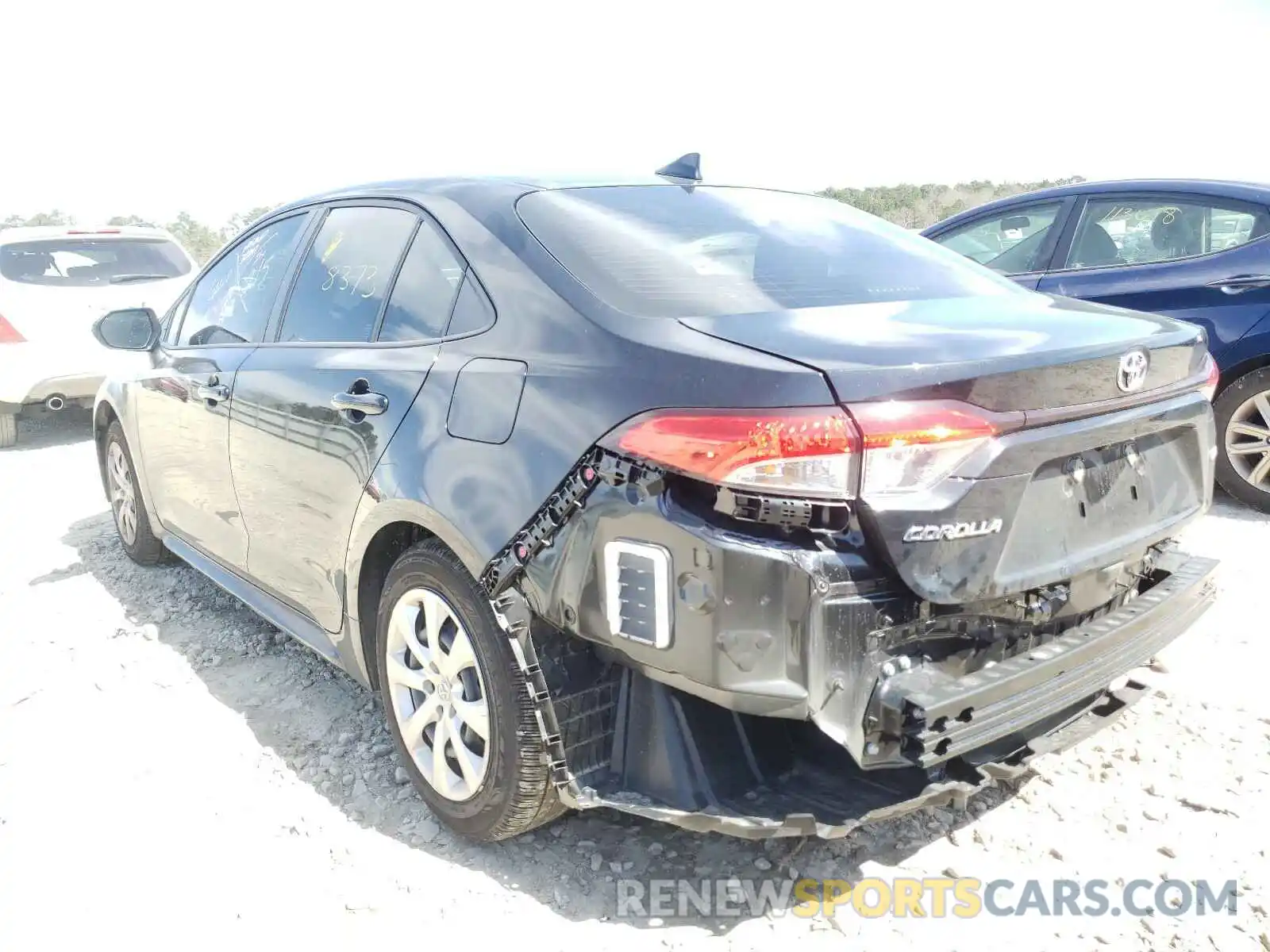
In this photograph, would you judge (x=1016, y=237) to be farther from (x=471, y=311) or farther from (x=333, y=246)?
(x=471, y=311)

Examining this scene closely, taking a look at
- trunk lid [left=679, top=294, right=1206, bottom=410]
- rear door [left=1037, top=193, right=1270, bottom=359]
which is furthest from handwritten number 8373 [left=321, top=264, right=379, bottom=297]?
rear door [left=1037, top=193, right=1270, bottom=359]

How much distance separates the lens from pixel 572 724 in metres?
2.10

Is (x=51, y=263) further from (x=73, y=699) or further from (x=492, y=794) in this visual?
(x=492, y=794)

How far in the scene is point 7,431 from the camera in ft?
26.0

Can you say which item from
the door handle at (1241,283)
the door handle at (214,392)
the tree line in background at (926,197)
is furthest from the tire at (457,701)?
the tree line in background at (926,197)

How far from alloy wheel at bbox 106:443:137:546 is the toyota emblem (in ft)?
13.6

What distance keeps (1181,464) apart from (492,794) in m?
1.89

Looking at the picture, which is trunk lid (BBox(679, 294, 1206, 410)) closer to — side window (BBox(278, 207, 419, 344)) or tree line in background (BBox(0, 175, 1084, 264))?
side window (BBox(278, 207, 419, 344))

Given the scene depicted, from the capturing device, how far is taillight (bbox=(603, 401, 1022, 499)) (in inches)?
70.4

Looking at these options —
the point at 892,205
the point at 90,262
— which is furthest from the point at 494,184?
the point at 892,205

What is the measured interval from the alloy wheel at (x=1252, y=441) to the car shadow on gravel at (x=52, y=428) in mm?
8330

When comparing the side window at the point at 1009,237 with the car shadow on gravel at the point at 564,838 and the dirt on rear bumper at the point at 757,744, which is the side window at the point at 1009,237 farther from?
the dirt on rear bumper at the point at 757,744

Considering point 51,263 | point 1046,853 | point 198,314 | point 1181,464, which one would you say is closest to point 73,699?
point 198,314

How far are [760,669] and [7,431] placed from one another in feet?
26.6
